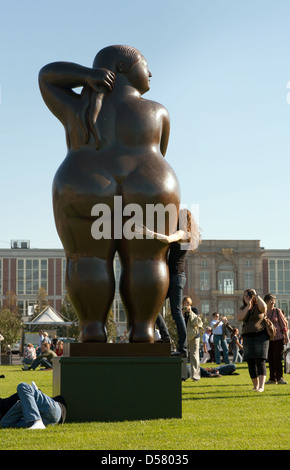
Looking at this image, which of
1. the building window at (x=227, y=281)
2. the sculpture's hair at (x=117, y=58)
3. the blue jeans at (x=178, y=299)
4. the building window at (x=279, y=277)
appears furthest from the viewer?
the building window at (x=279, y=277)

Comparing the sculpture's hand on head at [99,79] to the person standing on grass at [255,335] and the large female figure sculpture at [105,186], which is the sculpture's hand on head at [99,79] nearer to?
the large female figure sculpture at [105,186]

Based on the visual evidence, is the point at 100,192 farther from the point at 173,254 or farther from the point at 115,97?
the point at 173,254

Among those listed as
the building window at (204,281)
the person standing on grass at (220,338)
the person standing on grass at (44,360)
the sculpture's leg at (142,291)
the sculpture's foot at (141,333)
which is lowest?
the person standing on grass at (44,360)

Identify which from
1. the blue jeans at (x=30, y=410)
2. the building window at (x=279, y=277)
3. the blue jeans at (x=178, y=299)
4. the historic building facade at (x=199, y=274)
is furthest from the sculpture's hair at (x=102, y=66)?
the building window at (x=279, y=277)

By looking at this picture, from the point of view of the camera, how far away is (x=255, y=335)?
930cm

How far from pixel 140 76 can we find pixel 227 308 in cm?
6813

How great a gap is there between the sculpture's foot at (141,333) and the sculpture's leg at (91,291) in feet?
0.88

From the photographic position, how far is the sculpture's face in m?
6.38

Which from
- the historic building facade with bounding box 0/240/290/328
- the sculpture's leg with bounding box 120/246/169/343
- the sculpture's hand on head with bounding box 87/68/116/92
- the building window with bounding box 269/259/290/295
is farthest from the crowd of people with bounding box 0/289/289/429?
the building window with bounding box 269/259/290/295

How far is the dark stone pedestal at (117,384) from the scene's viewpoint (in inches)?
223

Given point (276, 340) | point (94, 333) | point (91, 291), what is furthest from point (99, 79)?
point (276, 340)

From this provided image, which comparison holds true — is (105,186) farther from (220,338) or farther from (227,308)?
(227,308)
